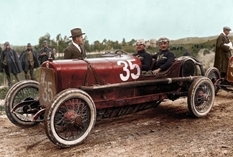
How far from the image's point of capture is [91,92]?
6.45 meters

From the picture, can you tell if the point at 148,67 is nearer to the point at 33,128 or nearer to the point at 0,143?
the point at 33,128

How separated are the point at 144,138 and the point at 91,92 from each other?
4.19 ft

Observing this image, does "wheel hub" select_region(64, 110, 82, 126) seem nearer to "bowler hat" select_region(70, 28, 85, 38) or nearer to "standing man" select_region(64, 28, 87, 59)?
"standing man" select_region(64, 28, 87, 59)

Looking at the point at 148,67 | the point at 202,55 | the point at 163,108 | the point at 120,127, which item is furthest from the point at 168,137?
the point at 202,55

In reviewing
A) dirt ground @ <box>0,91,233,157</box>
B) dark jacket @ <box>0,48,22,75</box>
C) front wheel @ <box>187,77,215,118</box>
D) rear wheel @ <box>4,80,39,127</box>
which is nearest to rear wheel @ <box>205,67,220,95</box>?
dirt ground @ <box>0,91,233,157</box>

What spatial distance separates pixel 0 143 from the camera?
6336 millimetres

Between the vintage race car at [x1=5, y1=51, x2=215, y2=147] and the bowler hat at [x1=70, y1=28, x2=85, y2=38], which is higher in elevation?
the bowler hat at [x1=70, y1=28, x2=85, y2=38]

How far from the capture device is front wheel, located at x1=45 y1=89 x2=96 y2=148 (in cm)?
555

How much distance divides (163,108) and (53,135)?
3.91 meters

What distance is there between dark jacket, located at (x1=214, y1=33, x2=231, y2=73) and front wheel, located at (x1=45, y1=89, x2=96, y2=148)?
21.3 feet

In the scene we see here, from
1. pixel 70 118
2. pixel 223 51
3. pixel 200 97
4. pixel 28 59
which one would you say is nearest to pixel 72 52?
pixel 70 118

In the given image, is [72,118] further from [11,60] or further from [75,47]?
[11,60]

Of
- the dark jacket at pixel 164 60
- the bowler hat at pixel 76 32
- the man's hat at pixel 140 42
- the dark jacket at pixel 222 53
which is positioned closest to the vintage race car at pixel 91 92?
the dark jacket at pixel 164 60

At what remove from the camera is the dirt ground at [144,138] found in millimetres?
5566
